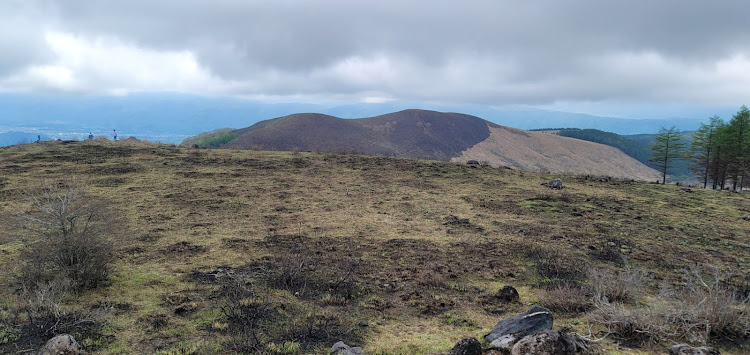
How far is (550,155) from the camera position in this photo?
8519 cm

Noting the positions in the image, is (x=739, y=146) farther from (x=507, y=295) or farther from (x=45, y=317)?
A: (x=45, y=317)

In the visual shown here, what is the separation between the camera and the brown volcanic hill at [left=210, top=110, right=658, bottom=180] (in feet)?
239

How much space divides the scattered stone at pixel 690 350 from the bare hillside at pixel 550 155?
69.9m

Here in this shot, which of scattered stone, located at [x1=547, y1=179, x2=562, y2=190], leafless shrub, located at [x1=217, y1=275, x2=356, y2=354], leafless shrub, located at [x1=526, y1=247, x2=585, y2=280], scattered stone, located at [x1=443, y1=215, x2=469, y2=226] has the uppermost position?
scattered stone, located at [x1=547, y1=179, x2=562, y2=190]

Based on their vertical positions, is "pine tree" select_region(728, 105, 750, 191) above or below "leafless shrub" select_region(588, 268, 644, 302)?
above

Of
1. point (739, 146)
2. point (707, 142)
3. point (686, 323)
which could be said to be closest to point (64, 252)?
point (686, 323)

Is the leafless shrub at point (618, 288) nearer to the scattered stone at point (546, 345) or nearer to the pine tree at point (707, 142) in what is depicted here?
the scattered stone at point (546, 345)

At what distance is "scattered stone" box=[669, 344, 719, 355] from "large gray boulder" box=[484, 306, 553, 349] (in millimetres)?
1570

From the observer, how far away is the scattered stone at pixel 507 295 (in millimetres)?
7676

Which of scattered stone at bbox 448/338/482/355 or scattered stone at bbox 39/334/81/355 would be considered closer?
scattered stone at bbox 39/334/81/355

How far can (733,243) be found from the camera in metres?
12.0

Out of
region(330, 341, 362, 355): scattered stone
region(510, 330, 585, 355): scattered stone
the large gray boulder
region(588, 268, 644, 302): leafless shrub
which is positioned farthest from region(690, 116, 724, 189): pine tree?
region(330, 341, 362, 355): scattered stone

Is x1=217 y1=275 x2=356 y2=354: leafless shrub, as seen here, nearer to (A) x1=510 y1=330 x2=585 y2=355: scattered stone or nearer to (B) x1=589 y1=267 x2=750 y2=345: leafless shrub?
(A) x1=510 y1=330 x2=585 y2=355: scattered stone

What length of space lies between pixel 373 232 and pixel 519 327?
23.5 ft
